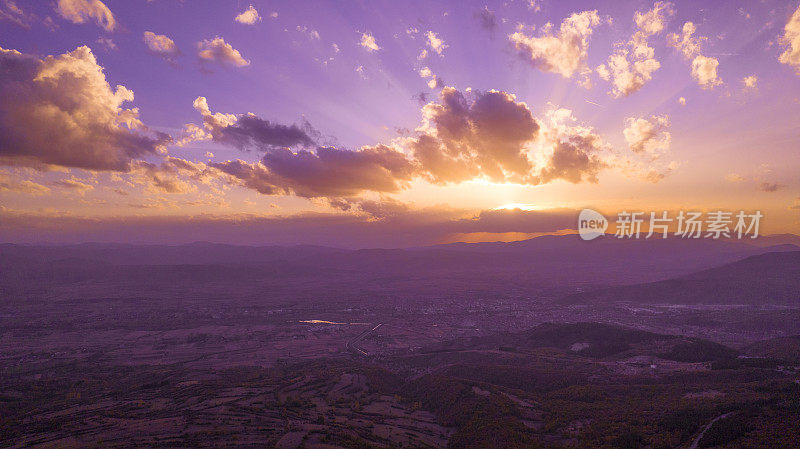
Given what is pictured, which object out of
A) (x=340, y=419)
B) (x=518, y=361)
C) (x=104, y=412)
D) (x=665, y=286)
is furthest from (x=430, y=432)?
(x=665, y=286)

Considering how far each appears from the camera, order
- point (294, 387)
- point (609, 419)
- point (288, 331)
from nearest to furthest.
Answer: point (609, 419), point (294, 387), point (288, 331)

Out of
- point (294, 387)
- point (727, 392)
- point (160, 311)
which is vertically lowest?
point (160, 311)

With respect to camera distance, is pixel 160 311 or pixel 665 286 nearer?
pixel 160 311

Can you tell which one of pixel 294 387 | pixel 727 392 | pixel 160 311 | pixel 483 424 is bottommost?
pixel 160 311

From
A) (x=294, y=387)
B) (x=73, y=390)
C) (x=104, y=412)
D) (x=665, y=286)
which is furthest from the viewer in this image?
(x=665, y=286)

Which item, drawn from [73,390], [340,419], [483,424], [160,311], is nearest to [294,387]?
[340,419]

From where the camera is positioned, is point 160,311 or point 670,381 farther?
point 160,311

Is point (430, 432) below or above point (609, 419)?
below

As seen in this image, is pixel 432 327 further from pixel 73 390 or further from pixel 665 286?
pixel 665 286

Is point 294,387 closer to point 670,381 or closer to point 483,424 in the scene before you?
point 483,424

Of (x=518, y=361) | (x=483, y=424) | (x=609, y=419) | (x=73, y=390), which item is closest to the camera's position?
(x=609, y=419)
